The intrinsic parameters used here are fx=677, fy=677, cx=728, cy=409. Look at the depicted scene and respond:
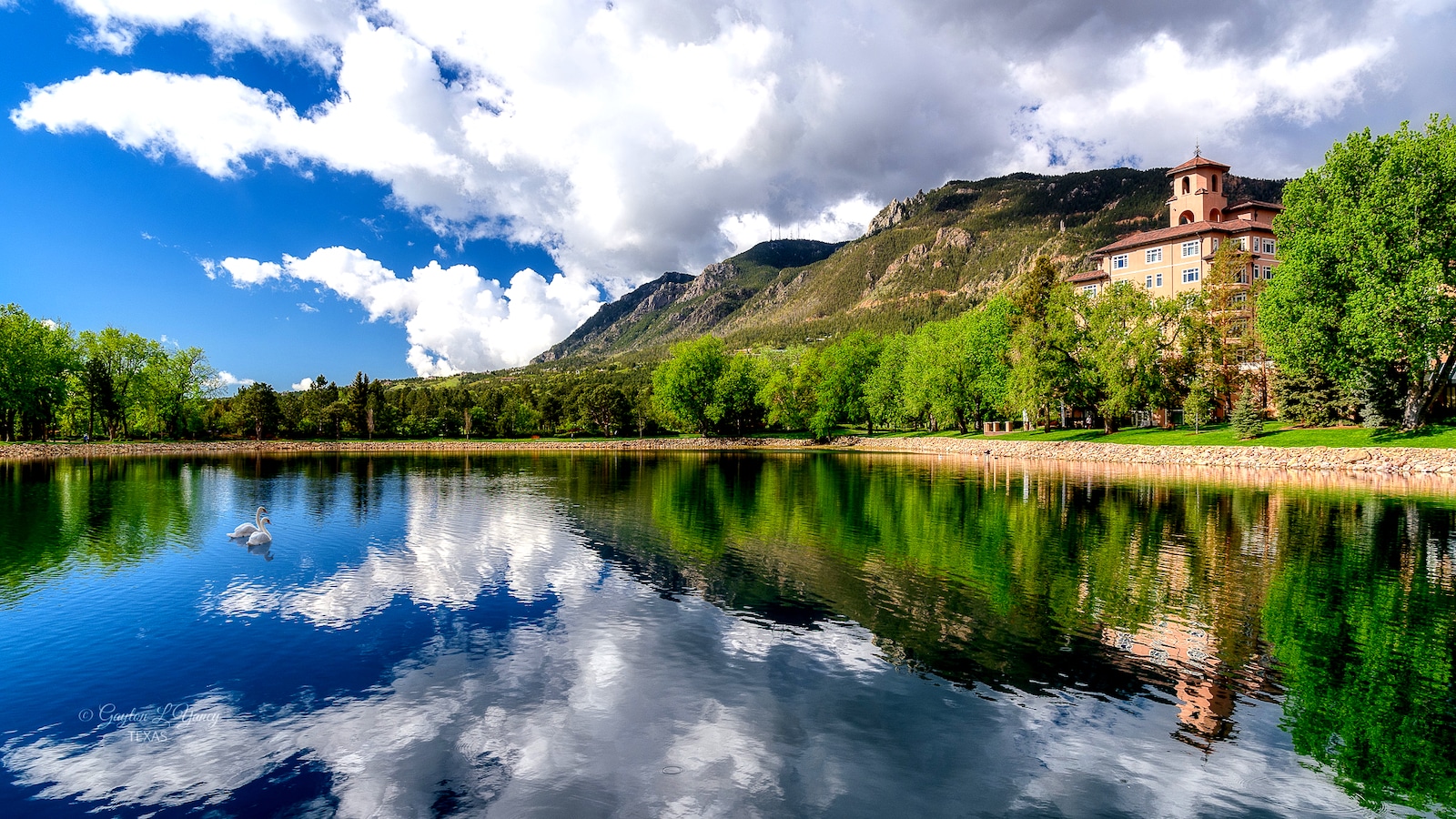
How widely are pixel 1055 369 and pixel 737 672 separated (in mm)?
69317

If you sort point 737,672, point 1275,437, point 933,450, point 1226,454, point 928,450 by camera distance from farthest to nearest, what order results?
point 928,450 < point 933,450 < point 1275,437 < point 1226,454 < point 737,672

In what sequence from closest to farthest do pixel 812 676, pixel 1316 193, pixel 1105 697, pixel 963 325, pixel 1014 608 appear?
1. pixel 1105 697
2. pixel 812 676
3. pixel 1014 608
4. pixel 1316 193
5. pixel 963 325

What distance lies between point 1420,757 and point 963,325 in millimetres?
86502

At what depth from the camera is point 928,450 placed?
276ft

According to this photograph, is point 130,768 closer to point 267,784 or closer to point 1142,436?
point 267,784

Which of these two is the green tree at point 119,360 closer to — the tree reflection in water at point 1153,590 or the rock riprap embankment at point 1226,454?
the tree reflection in water at point 1153,590

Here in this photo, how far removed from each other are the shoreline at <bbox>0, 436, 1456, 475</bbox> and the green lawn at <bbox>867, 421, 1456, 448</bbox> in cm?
182

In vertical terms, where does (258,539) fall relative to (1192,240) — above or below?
below

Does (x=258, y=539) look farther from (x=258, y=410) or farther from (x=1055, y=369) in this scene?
(x=258, y=410)

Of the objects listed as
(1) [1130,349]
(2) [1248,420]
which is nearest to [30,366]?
(1) [1130,349]

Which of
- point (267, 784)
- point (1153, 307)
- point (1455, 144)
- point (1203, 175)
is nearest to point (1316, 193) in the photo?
point (1455, 144)

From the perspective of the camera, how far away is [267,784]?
8750 millimetres

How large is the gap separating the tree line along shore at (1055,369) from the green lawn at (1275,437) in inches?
54.3

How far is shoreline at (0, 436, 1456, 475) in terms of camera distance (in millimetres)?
46438
